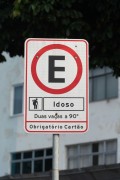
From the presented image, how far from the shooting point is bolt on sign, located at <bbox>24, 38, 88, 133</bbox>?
605 cm

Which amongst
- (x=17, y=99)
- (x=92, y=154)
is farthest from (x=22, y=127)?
(x=92, y=154)

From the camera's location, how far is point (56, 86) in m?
6.10

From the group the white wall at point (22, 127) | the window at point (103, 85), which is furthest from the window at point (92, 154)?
the window at point (103, 85)

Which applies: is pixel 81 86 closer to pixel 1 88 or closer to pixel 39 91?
pixel 39 91

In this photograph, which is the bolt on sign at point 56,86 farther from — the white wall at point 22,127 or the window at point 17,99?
the window at point 17,99

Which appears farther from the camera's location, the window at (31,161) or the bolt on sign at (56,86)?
the window at (31,161)

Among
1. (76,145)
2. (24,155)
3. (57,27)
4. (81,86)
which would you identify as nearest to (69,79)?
(81,86)

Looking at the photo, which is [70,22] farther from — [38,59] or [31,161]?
[31,161]

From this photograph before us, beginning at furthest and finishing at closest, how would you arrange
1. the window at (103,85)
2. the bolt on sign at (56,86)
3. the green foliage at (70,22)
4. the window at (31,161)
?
1. the window at (31,161)
2. the window at (103,85)
3. the green foliage at (70,22)
4. the bolt on sign at (56,86)

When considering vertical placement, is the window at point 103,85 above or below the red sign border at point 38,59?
above

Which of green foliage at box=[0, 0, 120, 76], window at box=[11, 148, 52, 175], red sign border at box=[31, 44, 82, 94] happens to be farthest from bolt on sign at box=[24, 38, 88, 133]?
window at box=[11, 148, 52, 175]

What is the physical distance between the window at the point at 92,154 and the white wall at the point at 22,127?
23 centimetres

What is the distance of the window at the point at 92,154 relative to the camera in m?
28.8

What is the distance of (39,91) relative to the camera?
6117 millimetres
